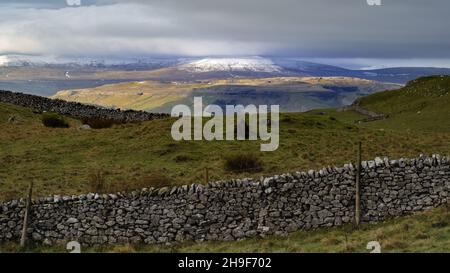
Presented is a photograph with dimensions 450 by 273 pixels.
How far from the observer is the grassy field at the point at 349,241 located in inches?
632

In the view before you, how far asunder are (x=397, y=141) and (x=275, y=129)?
858 cm

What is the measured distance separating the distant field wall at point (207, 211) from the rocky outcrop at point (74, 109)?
4031cm

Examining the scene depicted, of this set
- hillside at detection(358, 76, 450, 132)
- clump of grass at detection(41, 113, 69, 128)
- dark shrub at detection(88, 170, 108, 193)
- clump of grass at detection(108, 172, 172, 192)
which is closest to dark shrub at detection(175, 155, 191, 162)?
clump of grass at detection(108, 172, 172, 192)

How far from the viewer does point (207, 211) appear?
2027cm

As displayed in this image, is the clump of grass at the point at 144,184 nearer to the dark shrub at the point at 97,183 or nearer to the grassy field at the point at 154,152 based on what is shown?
the grassy field at the point at 154,152

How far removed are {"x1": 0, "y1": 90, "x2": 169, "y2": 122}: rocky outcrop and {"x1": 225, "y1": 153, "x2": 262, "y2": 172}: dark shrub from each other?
108 ft

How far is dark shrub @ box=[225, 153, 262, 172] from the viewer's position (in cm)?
2842

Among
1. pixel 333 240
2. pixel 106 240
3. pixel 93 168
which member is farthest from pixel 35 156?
pixel 333 240

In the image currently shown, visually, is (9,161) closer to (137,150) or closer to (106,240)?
(137,150)

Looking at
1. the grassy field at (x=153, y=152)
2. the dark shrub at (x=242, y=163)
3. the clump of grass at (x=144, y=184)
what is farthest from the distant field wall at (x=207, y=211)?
the dark shrub at (x=242, y=163)

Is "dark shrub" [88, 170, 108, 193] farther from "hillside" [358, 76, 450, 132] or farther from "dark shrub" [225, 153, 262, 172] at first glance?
"hillside" [358, 76, 450, 132]

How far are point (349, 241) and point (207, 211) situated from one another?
5.38 meters

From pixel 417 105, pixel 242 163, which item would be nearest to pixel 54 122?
pixel 242 163
